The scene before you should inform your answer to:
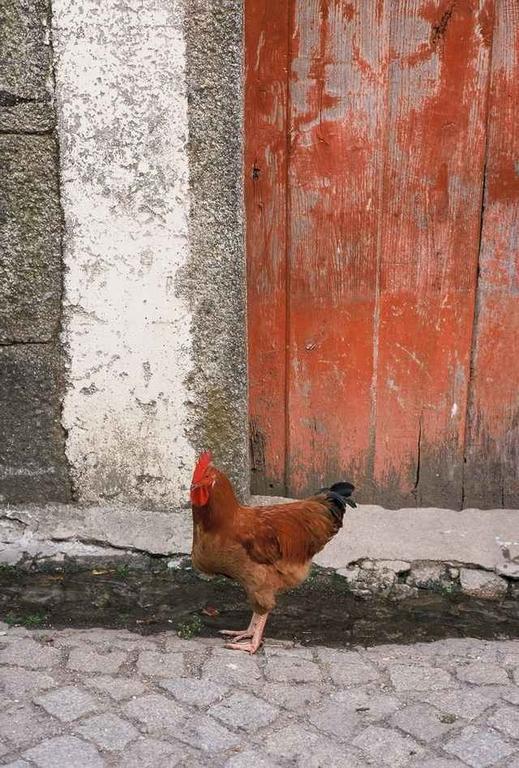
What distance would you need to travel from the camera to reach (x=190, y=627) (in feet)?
11.6

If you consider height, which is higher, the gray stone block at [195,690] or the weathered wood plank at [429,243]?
the weathered wood plank at [429,243]

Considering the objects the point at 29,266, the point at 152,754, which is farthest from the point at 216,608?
the point at 29,266

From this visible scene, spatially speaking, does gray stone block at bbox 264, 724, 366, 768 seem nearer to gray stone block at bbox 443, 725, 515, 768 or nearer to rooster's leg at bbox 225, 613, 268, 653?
gray stone block at bbox 443, 725, 515, 768

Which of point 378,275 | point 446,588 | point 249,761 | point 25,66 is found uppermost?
point 25,66

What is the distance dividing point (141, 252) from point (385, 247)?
3.31 ft

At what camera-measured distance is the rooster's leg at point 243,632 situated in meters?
3.48

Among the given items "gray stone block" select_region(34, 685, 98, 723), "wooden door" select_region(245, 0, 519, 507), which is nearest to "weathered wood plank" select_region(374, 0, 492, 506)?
"wooden door" select_region(245, 0, 519, 507)

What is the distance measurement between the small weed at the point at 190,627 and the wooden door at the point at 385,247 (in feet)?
2.67

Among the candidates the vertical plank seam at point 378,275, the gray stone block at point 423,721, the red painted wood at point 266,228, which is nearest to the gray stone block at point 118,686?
the gray stone block at point 423,721

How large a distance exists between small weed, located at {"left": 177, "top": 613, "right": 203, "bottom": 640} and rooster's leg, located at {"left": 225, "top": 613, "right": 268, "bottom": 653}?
0.15 meters

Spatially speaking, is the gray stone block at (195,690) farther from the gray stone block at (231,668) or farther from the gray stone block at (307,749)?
the gray stone block at (307,749)

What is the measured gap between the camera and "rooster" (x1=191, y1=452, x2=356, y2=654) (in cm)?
328

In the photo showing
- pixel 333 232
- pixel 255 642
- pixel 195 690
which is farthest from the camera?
pixel 333 232

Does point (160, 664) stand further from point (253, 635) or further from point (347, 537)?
point (347, 537)
